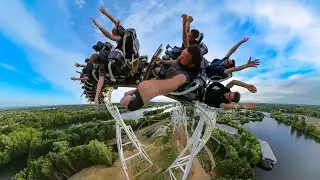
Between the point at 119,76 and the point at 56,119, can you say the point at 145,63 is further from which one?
the point at 56,119

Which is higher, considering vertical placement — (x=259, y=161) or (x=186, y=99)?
(x=186, y=99)

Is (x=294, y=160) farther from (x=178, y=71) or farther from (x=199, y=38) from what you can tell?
(x=178, y=71)

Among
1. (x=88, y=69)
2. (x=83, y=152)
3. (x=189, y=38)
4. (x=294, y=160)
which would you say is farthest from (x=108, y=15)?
(x=294, y=160)

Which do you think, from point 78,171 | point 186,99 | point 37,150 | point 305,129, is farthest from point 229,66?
point 305,129

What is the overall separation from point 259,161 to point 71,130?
17057 mm

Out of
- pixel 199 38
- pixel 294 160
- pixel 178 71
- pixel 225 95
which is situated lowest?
pixel 294 160

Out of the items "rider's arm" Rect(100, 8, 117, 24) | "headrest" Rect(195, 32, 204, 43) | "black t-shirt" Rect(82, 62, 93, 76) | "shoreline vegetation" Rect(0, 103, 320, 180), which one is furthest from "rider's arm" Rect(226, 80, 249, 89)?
"shoreline vegetation" Rect(0, 103, 320, 180)

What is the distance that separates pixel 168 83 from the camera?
324cm

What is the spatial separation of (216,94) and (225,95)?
8.2 inches

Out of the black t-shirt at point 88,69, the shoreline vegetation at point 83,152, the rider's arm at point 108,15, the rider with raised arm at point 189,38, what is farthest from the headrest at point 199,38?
the shoreline vegetation at point 83,152

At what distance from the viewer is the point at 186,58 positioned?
354 cm

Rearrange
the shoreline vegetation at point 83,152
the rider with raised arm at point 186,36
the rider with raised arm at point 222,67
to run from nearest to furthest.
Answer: the rider with raised arm at point 186,36 < the rider with raised arm at point 222,67 < the shoreline vegetation at point 83,152

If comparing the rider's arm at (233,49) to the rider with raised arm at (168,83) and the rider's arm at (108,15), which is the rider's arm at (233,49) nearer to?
the rider with raised arm at (168,83)

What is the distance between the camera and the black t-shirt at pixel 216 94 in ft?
15.9
